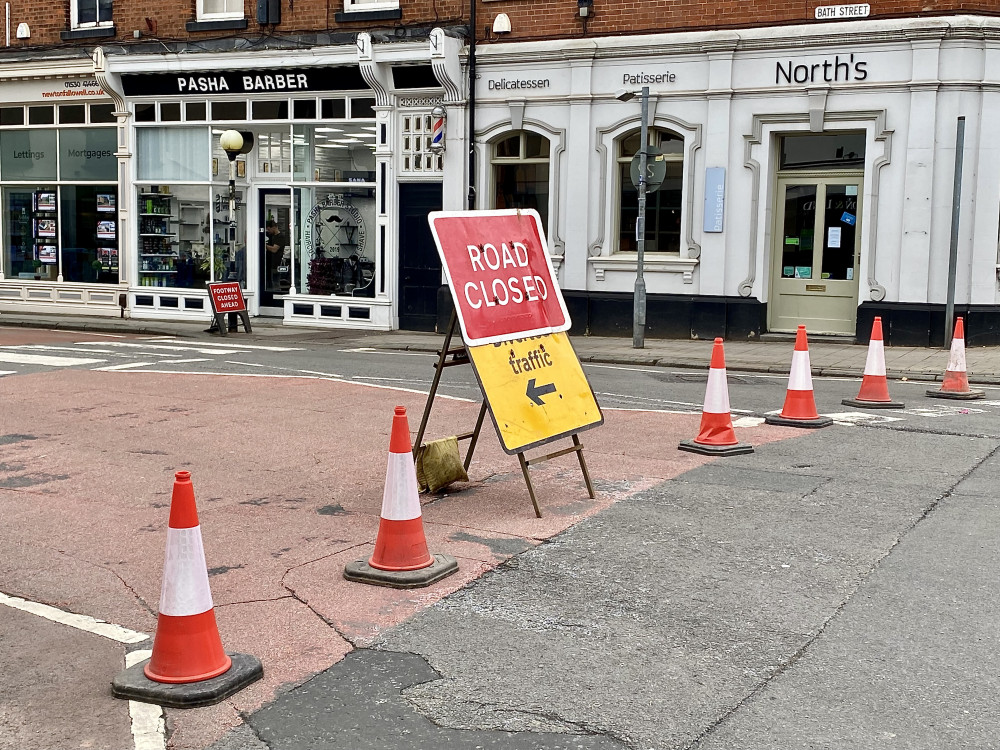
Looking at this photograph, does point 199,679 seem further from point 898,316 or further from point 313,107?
point 313,107

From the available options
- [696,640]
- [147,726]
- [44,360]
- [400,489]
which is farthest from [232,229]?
[147,726]

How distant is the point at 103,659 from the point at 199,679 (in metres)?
0.65

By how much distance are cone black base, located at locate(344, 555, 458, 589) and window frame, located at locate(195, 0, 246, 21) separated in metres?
19.0

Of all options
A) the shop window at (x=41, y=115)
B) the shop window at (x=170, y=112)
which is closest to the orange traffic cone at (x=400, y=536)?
the shop window at (x=170, y=112)

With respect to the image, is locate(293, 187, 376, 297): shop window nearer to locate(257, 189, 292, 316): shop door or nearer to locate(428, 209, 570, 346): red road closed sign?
locate(257, 189, 292, 316): shop door

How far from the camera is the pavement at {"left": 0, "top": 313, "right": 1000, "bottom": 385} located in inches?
598

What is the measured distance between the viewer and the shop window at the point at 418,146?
831 inches

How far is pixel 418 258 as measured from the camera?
21391mm

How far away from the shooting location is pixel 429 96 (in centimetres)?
2094

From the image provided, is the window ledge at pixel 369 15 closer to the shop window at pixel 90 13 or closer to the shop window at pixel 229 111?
the shop window at pixel 229 111

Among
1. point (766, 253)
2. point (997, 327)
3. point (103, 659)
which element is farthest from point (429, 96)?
point (103, 659)

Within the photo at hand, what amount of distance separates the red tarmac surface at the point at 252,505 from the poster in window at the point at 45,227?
544 inches

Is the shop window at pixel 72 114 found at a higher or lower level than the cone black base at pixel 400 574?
higher

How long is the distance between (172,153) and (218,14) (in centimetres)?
303
